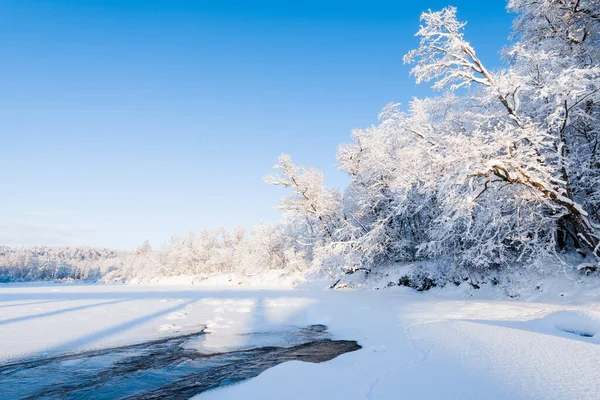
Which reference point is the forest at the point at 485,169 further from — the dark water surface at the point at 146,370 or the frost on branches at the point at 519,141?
the dark water surface at the point at 146,370

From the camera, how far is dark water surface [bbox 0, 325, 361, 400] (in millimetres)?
4164

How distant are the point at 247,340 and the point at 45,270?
4897 inches

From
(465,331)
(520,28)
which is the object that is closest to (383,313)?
(465,331)

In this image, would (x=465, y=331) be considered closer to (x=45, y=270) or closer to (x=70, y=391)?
(x=70, y=391)

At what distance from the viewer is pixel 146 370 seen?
5012 millimetres

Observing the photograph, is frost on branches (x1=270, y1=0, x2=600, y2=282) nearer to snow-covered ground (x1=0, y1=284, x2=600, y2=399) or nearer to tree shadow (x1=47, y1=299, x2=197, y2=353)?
snow-covered ground (x1=0, y1=284, x2=600, y2=399)

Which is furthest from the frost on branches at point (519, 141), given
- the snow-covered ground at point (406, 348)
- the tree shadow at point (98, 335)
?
the tree shadow at point (98, 335)

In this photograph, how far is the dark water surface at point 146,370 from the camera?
4164 millimetres

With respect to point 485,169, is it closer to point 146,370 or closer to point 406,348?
point 406,348

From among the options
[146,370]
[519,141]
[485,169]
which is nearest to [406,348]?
[146,370]

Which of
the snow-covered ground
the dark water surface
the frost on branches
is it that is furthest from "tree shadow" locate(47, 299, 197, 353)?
the frost on branches

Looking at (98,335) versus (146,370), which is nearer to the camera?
(146,370)

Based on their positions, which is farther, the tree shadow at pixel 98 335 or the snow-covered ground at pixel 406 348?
the tree shadow at pixel 98 335

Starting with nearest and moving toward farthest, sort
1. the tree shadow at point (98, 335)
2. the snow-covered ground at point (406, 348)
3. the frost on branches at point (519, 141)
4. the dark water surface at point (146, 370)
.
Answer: the snow-covered ground at point (406, 348) < the dark water surface at point (146, 370) < the tree shadow at point (98, 335) < the frost on branches at point (519, 141)
